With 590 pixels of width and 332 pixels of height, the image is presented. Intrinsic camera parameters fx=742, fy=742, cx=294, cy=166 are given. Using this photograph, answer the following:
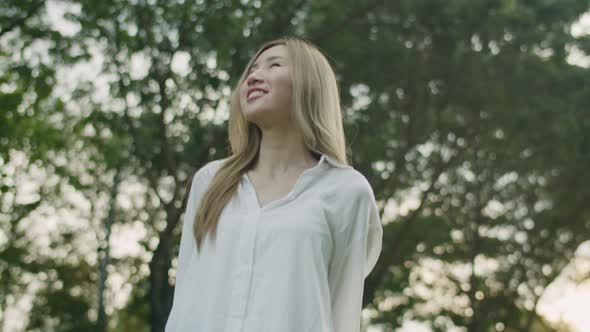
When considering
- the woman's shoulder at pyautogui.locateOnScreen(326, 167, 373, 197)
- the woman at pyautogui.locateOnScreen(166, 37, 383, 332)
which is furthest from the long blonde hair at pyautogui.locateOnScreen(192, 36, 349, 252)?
the woman's shoulder at pyautogui.locateOnScreen(326, 167, 373, 197)

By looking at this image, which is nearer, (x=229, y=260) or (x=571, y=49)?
(x=229, y=260)

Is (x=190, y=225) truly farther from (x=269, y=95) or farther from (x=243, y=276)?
(x=269, y=95)

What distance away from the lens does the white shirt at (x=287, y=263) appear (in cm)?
266

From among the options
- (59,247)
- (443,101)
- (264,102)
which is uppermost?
(264,102)

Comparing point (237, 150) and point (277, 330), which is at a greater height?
point (237, 150)

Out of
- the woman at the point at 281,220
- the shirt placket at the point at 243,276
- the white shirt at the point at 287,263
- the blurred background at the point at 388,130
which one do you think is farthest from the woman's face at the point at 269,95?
the blurred background at the point at 388,130

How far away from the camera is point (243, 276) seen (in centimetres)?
270

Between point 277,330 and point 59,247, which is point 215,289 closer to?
point 277,330

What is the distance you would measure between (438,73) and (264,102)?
527 inches

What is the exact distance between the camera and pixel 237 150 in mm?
3248

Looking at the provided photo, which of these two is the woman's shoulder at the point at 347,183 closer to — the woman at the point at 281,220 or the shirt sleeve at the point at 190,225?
the woman at the point at 281,220

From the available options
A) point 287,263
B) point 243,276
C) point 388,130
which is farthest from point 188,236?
point 388,130

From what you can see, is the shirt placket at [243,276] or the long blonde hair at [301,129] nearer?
the shirt placket at [243,276]

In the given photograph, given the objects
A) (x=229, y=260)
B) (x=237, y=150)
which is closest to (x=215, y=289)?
(x=229, y=260)
